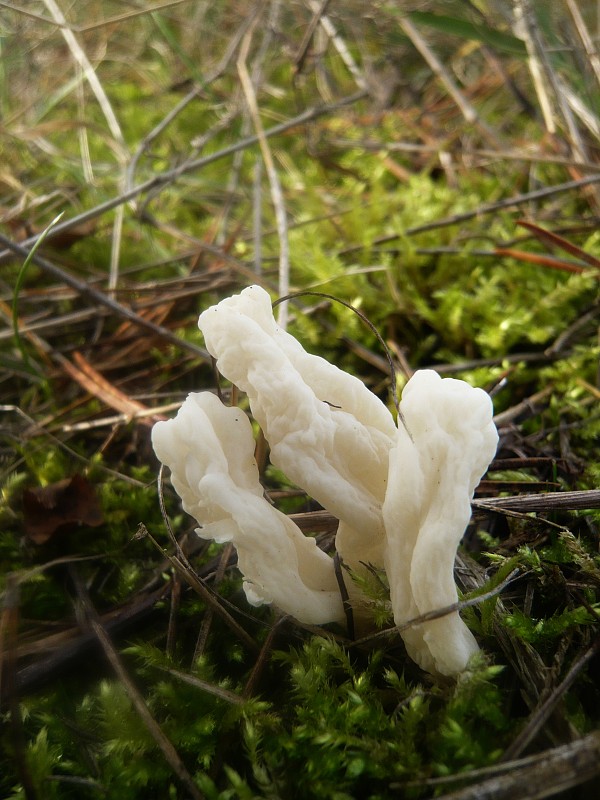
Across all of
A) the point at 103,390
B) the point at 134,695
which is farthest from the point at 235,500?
the point at 103,390

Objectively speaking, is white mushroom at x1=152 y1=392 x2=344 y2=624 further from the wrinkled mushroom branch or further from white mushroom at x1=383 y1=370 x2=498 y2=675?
white mushroom at x1=383 y1=370 x2=498 y2=675

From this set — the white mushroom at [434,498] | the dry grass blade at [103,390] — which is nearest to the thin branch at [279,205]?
the dry grass blade at [103,390]

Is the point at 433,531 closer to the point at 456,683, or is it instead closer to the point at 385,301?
the point at 456,683

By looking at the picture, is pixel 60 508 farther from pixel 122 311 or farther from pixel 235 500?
pixel 235 500

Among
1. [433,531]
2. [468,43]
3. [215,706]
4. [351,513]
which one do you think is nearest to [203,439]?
[351,513]

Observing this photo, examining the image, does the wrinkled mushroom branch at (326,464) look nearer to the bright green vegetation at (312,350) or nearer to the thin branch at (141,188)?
the bright green vegetation at (312,350)

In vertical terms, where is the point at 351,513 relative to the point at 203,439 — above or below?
below
